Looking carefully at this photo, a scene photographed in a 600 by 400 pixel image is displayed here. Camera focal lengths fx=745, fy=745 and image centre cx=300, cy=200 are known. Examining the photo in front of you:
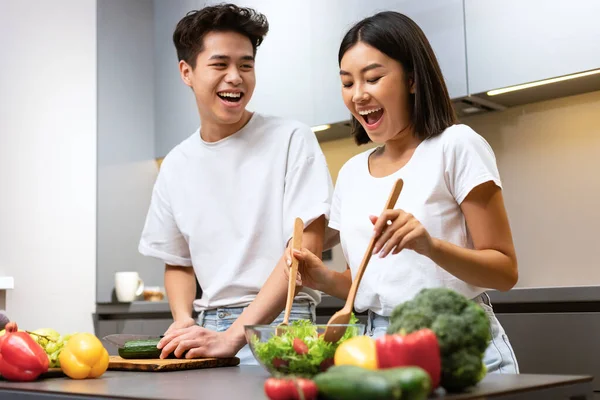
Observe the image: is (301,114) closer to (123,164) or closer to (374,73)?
(123,164)

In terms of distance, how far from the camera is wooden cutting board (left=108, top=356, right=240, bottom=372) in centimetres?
133

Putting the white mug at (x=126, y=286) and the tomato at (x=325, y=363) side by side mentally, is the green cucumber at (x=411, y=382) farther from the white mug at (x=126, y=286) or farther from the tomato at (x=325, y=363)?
the white mug at (x=126, y=286)

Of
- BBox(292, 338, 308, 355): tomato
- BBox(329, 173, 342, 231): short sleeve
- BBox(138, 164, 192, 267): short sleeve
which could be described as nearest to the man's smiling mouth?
BBox(138, 164, 192, 267): short sleeve

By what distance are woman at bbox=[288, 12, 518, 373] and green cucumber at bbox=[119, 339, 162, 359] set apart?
0.33 meters

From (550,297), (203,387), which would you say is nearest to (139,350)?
(203,387)

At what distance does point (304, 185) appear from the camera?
1.82 metres

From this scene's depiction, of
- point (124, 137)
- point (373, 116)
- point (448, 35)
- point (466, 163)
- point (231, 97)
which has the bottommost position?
point (466, 163)

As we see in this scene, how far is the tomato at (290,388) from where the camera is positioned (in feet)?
2.44

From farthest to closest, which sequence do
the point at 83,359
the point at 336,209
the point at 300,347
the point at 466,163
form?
the point at 336,209 → the point at 466,163 → the point at 83,359 → the point at 300,347

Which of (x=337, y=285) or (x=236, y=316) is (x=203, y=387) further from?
(x=236, y=316)

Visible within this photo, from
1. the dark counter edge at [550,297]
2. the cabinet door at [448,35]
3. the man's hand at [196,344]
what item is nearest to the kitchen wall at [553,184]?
the cabinet door at [448,35]

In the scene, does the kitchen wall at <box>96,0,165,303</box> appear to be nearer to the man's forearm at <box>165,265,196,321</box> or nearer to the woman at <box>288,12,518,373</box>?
the man's forearm at <box>165,265,196,321</box>

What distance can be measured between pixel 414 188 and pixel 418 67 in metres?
0.23

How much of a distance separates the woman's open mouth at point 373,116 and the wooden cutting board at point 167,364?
0.53 metres
